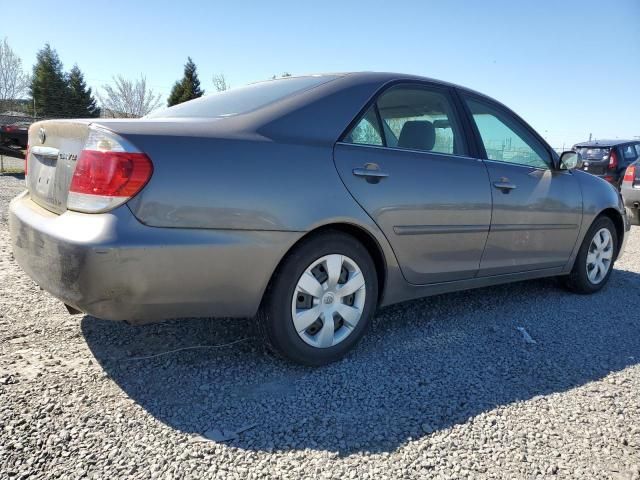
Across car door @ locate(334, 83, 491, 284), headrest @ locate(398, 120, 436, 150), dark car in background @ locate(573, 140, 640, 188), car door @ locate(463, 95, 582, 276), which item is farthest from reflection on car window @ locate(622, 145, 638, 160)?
headrest @ locate(398, 120, 436, 150)

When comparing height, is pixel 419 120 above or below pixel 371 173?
above

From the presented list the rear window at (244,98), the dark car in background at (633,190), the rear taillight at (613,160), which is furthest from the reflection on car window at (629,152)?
the rear window at (244,98)

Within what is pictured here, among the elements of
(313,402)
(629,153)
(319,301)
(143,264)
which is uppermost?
(629,153)

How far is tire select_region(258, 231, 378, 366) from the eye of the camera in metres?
2.41

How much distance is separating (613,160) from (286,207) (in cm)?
1121

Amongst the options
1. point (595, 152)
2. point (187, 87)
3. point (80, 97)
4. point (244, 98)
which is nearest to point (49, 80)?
point (80, 97)

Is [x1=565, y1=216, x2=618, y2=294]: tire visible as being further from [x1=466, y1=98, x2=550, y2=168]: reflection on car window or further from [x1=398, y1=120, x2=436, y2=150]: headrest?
[x1=398, y1=120, x2=436, y2=150]: headrest

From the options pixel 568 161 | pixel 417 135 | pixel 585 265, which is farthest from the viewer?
pixel 585 265

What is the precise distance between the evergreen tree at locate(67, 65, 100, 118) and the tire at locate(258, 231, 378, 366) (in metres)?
37.9

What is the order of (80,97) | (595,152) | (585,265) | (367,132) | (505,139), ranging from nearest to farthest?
(367,132) < (505,139) < (585,265) < (595,152) < (80,97)

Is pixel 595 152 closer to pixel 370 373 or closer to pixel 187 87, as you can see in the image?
pixel 370 373

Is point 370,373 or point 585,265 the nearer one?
point 370,373

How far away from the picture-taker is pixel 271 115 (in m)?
2.43

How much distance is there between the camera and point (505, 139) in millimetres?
3643
